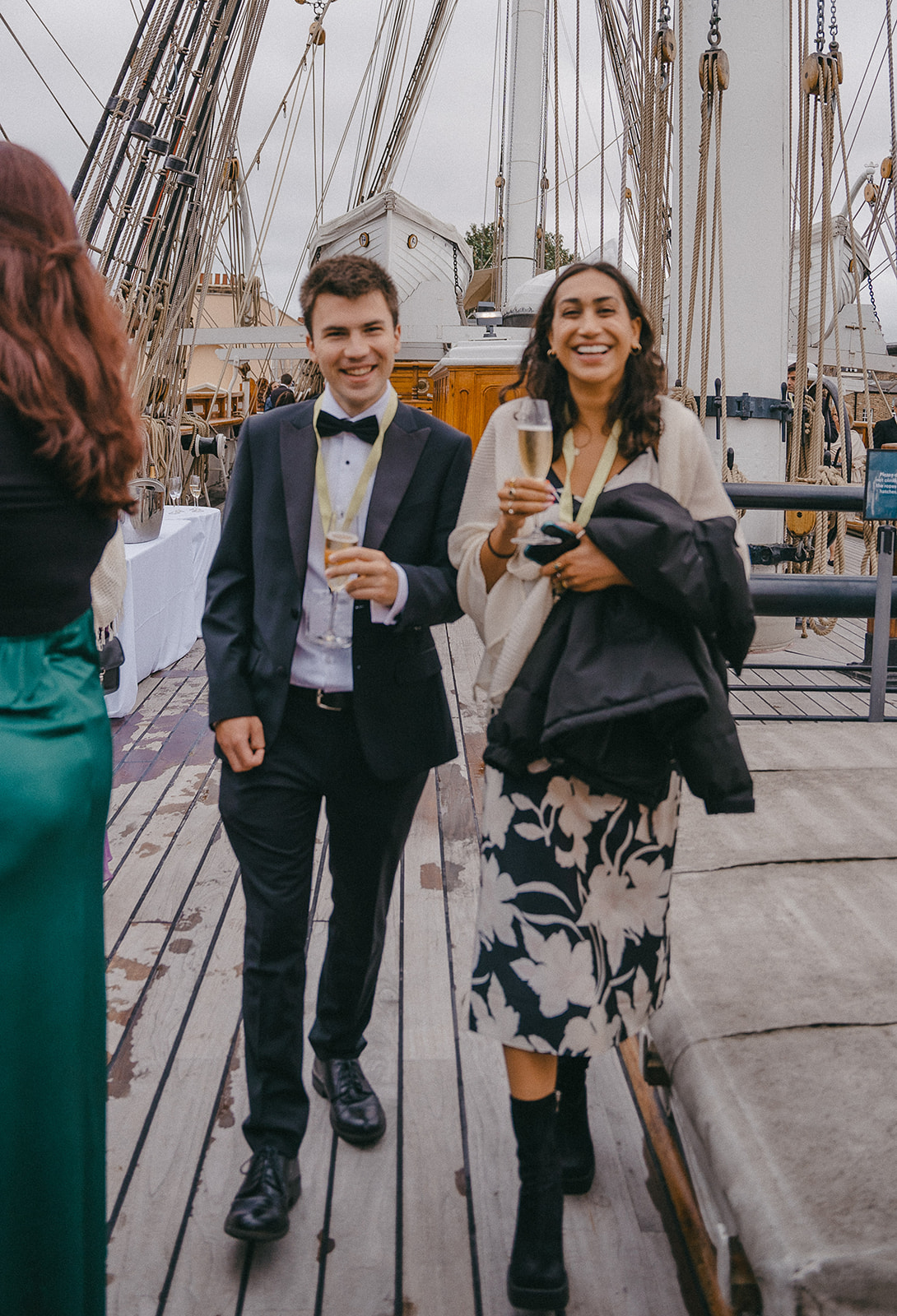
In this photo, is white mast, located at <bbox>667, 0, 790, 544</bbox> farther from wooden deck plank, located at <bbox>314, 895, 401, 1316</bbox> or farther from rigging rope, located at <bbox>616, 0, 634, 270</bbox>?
wooden deck plank, located at <bbox>314, 895, 401, 1316</bbox>

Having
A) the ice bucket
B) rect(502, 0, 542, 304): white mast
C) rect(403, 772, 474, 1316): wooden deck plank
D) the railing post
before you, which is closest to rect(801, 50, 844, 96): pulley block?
the railing post

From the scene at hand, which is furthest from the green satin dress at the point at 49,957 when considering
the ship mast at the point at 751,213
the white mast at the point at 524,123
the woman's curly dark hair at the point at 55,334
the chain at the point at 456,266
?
the chain at the point at 456,266

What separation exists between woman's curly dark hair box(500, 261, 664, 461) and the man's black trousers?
61cm

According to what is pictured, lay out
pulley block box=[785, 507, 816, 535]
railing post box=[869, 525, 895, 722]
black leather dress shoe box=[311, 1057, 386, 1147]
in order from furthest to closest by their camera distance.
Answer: pulley block box=[785, 507, 816, 535]
railing post box=[869, 525, 895, 722]
black leather dress shoe box=[311, 1057, 386, 1147]

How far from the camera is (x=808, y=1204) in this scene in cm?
127

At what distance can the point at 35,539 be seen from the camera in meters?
1.16

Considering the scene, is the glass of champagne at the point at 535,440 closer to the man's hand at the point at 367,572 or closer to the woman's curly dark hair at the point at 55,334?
the man's hand at the point at 367,572

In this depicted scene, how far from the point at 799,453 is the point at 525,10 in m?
9.57

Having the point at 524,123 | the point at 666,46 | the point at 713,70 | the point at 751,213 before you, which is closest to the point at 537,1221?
the point at 713,70

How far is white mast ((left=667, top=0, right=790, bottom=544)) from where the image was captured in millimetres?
4759

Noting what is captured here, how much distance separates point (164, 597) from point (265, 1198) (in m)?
4.18

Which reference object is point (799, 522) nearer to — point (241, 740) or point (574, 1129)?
point (574, 1129)

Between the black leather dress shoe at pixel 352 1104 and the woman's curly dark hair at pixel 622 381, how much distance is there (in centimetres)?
120

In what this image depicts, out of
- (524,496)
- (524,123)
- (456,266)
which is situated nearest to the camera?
(524,496)
